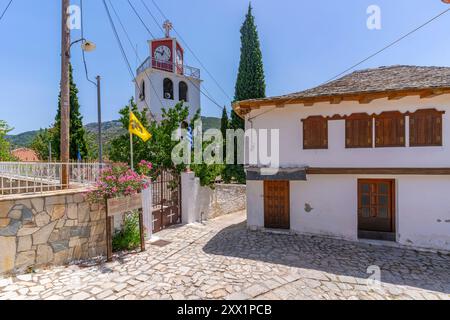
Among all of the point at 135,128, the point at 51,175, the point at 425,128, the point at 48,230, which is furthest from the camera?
the point at 425,128

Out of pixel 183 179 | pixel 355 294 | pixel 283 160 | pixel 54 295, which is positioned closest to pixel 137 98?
pixel 183 179

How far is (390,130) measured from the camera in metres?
8.15

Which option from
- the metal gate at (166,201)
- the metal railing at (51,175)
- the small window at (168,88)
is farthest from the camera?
the small window at (168,88)

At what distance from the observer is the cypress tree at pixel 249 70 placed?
2091 centimetres

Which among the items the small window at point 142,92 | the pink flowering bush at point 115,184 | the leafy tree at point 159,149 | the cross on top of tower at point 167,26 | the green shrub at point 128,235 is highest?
the cross on top of tower at point 167,26

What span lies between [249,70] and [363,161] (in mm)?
15394

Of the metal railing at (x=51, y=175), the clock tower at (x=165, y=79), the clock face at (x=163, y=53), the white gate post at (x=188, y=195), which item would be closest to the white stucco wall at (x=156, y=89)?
the clock tower at (x=165, y=79)

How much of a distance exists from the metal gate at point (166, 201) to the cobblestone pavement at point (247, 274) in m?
1.52

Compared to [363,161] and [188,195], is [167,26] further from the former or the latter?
[363,161]

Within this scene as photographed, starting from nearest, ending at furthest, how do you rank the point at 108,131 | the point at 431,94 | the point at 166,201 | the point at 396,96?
1. the point at 431,94
2. the point at 396,96
3. the point at 166,201
4. the point at 108,131

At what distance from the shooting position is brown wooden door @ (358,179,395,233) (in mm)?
8547

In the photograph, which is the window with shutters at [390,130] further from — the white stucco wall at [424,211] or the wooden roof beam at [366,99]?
the white stucco wall at [424,211]

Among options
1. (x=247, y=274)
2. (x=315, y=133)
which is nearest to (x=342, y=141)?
(x=315, y=133)

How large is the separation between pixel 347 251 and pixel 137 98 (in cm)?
2364
